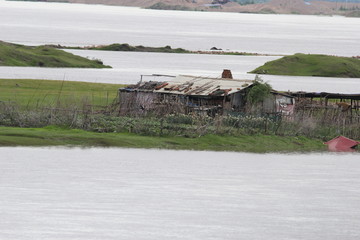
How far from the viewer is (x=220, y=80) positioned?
180ft

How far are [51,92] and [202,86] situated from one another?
46.4ft

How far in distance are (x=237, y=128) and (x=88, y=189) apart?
1465 centimetres

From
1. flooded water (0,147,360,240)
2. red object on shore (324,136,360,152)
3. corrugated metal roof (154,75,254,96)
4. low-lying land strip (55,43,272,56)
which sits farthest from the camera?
low-lying land strip (55,43,272,56)

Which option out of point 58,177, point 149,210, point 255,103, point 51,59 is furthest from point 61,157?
point 51,59

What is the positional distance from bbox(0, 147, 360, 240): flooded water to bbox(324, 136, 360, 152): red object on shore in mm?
2120

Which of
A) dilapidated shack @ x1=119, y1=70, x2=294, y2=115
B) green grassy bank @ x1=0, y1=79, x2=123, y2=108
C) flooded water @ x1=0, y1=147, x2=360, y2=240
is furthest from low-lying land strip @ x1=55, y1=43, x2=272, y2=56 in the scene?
flooded water @ x1=0, y1=147, x2=360, y2=240

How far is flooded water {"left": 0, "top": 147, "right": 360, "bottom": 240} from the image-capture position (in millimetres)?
27969

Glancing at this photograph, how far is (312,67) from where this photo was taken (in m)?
111

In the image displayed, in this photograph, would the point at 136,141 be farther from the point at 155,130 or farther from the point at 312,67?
the point at 312,67

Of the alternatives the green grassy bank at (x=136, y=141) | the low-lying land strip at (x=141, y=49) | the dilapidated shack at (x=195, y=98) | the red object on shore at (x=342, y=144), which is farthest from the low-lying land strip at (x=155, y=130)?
the low-lying land strip at (x=141, y=49)

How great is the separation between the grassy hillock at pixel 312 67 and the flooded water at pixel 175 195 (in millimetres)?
65546

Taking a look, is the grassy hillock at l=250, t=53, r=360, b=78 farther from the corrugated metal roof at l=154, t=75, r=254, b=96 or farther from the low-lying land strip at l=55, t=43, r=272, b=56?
the corrugated metal roof at l=154, t=75, r=254, b=96

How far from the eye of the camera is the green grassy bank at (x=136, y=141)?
41.3 metres

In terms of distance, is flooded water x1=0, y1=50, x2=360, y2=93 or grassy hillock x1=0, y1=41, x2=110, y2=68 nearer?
flooded water x1=0, y1=50, x2=360, y2=93
